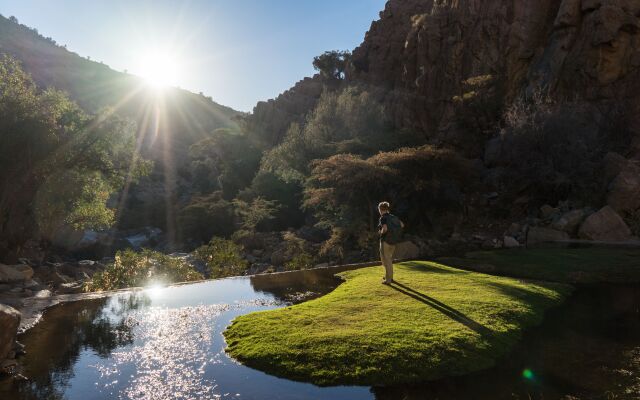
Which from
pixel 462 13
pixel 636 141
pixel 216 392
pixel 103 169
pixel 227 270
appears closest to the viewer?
pixel 216 392

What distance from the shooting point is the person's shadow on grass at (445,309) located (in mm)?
8938

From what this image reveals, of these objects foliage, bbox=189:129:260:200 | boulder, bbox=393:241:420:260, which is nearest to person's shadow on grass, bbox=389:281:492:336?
boulder, bbox=393:241:420:260

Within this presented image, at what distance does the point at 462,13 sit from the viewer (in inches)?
2045

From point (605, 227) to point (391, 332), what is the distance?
21.0 meters

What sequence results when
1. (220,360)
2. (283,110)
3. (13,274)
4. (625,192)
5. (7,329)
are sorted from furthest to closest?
(283,110) → (625,192) → (13,274) → (7,329) → (220,360)

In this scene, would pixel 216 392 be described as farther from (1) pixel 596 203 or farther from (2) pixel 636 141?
(2) pixel 636 141

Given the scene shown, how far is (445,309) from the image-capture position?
404 inches

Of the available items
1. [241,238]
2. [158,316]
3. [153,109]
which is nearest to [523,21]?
[241,238]

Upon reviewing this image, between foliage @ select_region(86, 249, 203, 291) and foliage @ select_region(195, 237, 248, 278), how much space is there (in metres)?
1.49

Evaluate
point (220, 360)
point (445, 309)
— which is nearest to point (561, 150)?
point (445, 309)

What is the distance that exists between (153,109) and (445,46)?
101 meters

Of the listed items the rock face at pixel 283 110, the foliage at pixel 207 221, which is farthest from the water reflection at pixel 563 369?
the rock face at pixel 283 110

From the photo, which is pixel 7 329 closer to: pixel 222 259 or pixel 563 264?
pixel 222 259

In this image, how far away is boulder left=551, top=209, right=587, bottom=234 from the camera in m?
25.4
